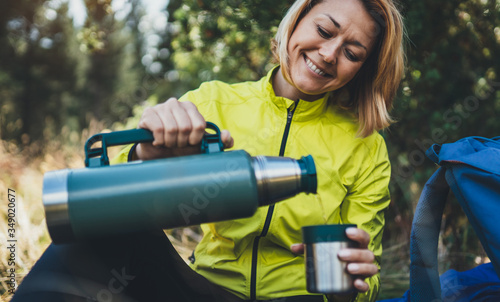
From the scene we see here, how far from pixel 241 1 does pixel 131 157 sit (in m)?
2.19

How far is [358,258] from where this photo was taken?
1289mm

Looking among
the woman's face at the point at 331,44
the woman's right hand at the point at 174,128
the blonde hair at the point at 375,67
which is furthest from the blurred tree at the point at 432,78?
the woman's right hand at the point at 174,128

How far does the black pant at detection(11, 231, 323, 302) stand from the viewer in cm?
124

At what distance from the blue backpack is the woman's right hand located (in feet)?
2.49

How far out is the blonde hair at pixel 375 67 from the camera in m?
1.80

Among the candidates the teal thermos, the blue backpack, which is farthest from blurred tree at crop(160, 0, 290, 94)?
the teal thermos

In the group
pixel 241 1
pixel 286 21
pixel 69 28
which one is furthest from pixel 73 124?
pixel 286 21

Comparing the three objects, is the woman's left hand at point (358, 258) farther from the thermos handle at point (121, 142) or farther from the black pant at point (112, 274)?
the black pant at point (112, 274)

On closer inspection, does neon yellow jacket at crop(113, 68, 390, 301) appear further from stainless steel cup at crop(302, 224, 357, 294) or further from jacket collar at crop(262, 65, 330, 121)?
stainless steel cup at crop(302, 224, 357, 294)

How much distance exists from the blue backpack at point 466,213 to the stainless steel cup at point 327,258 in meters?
0.42

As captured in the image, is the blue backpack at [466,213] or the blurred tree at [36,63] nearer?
the blue backpack at [466,213]

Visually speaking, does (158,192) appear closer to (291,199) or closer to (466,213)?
(291,199)

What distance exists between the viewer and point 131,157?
1.50 metres

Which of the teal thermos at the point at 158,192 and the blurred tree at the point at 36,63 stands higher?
the teal thermos at the point at 158,192
